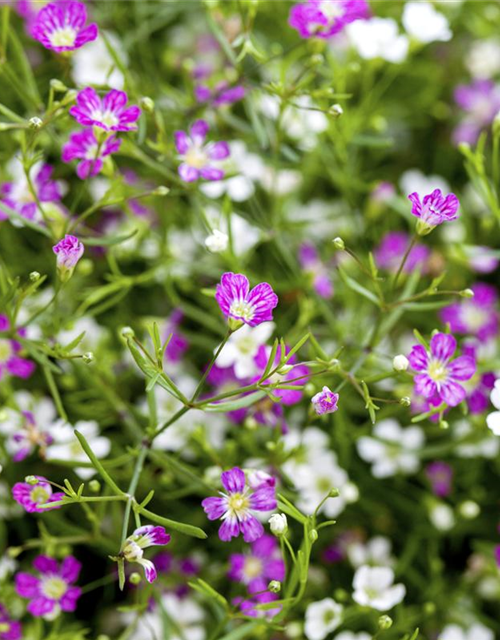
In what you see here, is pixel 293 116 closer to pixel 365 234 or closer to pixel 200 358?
pixel 365 234

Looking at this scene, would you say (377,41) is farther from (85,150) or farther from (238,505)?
(238,505)

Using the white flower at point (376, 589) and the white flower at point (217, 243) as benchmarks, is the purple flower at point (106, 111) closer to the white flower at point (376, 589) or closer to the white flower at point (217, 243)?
the white flower at point (217, 243)

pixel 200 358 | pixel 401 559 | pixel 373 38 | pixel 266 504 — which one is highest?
pixel 373 38

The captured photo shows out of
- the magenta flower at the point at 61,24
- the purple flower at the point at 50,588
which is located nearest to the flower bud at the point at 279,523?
the purple flower at the point at 50,588

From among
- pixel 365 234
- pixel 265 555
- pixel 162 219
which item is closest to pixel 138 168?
pixel 162 219

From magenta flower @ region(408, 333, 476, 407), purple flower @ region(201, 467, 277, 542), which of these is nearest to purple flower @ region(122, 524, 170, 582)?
purple flower @ region(201, 467, 277, 542)

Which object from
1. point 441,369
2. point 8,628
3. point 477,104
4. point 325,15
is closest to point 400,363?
point 441,369
